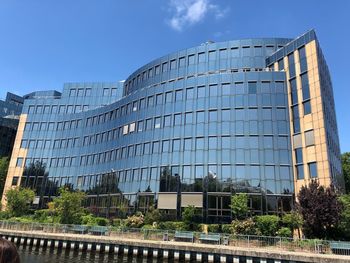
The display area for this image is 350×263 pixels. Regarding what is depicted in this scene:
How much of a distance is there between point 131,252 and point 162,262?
4.56 metres

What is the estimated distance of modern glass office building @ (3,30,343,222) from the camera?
43312 millimetres

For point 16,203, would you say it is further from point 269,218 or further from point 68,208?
point 269,218

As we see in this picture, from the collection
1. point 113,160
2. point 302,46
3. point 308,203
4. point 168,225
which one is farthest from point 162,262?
Answer: point 302,46

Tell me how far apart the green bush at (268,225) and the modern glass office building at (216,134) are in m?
4.79

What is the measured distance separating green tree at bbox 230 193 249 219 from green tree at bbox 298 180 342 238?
788cm

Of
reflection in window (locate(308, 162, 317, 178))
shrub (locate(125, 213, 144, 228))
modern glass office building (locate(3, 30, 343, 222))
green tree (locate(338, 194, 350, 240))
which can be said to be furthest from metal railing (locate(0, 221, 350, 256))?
reflection in window (locate(308, 162, 317, 178))

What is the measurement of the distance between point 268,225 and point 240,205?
4.10 metres

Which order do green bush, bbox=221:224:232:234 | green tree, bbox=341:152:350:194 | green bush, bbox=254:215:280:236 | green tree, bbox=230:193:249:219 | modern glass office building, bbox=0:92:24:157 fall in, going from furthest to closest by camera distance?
modern glass office building, bbox=0:92:24:157 → green tree, bbox=341:152:350:194 → green tree, bbox=230:193:249:219 → green bush, bbox=221:224:232:234 → green bush, bbox=254:215:280:236

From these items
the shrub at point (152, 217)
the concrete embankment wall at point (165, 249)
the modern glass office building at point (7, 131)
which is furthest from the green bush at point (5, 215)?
the modern glass office building at point (7, 131)

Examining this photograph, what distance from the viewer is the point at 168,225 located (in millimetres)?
39812

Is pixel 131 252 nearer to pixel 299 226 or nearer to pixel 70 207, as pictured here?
pixel 70 207

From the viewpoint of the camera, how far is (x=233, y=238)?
101 ft

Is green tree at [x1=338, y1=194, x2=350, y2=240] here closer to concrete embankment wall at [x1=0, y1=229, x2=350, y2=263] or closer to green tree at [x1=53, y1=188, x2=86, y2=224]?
concrete embankment wall at [x1=0, y1=229, x2=350, y2=263]

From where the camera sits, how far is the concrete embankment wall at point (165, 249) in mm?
25784
